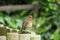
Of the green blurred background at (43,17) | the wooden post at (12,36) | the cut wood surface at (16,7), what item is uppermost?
the wooden post at (12,36)

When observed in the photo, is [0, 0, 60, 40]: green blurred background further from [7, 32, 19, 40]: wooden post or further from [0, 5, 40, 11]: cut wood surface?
[7, 32, 19, 40]: wooden post

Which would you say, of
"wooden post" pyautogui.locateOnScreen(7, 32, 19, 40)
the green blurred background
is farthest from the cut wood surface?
"wooden post" pyautogui.locateOnScreen(7, 32, 19, 40)

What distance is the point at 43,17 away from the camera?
750 cm

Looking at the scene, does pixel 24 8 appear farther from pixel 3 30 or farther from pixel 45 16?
pixel 3 30

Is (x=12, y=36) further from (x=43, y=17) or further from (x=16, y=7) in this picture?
(x=43, y=17)

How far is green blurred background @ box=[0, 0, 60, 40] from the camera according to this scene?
699 centimetres

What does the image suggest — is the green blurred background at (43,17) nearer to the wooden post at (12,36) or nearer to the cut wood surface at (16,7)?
the cut wood surface at (16,7)

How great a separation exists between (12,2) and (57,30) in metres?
2.11

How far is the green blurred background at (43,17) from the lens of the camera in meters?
6.99

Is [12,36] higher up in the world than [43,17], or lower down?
higher up

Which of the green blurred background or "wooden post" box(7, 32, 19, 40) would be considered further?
the green blurred background

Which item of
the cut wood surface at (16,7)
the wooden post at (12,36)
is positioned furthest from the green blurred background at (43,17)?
the wooden post at (12,36)

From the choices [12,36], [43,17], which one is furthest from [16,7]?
[12,36]

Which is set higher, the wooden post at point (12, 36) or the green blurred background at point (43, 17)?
the wooden post at point (12, 36)
